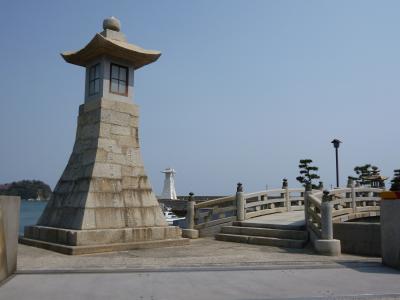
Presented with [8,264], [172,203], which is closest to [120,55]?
[8,264]

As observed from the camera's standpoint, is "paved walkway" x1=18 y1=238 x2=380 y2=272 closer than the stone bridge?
Yes

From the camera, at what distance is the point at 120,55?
12172 millimetres

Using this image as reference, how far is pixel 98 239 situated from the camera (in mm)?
10008

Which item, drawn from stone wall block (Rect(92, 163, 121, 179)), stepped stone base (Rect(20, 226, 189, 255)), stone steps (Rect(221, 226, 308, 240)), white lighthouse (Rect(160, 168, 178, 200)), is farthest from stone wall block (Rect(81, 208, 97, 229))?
white lighthouse (Rect(160, 168, 178, 200))

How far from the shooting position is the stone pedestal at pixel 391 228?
732cm

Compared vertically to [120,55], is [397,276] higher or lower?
lower

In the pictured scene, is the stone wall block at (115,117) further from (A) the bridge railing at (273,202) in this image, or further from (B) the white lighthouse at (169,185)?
(B) the white lighthouse at (169,185)

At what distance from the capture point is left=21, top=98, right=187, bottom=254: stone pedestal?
1028 centimetres

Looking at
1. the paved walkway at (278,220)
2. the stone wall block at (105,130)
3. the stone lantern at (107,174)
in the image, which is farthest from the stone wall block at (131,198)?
the paved walkway at (278,220)

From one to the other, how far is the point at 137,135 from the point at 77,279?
23.4 feet

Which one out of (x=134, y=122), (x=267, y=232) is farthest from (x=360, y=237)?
(x=134, y=122)

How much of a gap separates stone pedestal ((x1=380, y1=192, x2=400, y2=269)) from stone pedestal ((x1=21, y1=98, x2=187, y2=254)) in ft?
20.4

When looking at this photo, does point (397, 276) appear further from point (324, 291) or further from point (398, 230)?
point (324, 291)

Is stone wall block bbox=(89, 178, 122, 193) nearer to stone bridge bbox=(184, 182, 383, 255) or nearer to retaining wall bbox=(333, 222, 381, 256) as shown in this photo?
stone bridge bbox=(184, 182, 383, 255)
